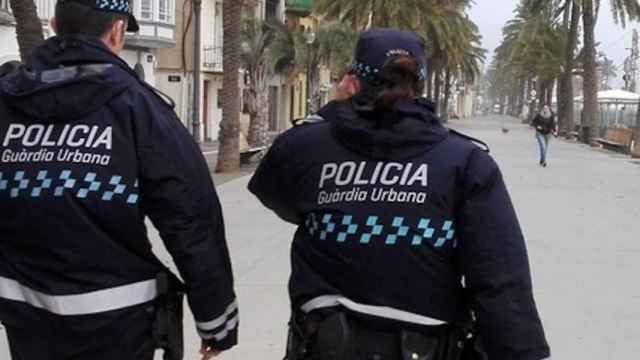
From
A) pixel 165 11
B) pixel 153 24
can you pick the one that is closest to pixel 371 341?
pixel 153 24

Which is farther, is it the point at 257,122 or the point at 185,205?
the point at 257,122

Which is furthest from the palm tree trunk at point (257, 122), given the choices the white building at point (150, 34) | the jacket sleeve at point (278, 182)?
the jacket sleeve at point (278, 182)

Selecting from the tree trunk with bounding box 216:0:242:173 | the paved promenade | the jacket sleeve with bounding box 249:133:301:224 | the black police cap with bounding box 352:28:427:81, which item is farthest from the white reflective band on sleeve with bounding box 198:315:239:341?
the tree trunk with bounding box 216:0:242:173

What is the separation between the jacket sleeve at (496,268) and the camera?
289 cm

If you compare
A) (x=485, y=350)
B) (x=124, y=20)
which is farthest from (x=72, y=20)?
(x=485, y=350)

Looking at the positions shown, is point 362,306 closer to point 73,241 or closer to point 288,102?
point 73,241

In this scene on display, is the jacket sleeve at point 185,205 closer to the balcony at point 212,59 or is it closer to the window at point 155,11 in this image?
the window at point 155,11

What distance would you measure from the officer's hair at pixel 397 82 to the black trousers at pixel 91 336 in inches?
36.9

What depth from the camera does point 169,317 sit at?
3.20 m

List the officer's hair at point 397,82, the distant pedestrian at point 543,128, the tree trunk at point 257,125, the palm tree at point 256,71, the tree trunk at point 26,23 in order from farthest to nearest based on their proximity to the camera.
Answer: the palm tree at point 256,71 < the tree trunk at point 257,125 < the distant pedestrian at point 543,128 < the tree trunk at point 26,23 < the officer's hair at point 397,82

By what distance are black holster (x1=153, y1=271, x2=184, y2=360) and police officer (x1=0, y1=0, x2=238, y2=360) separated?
19 mm

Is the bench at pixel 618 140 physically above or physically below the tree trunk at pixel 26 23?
below

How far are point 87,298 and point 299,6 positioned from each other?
53.3 meters

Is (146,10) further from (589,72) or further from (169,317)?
(169,317)
